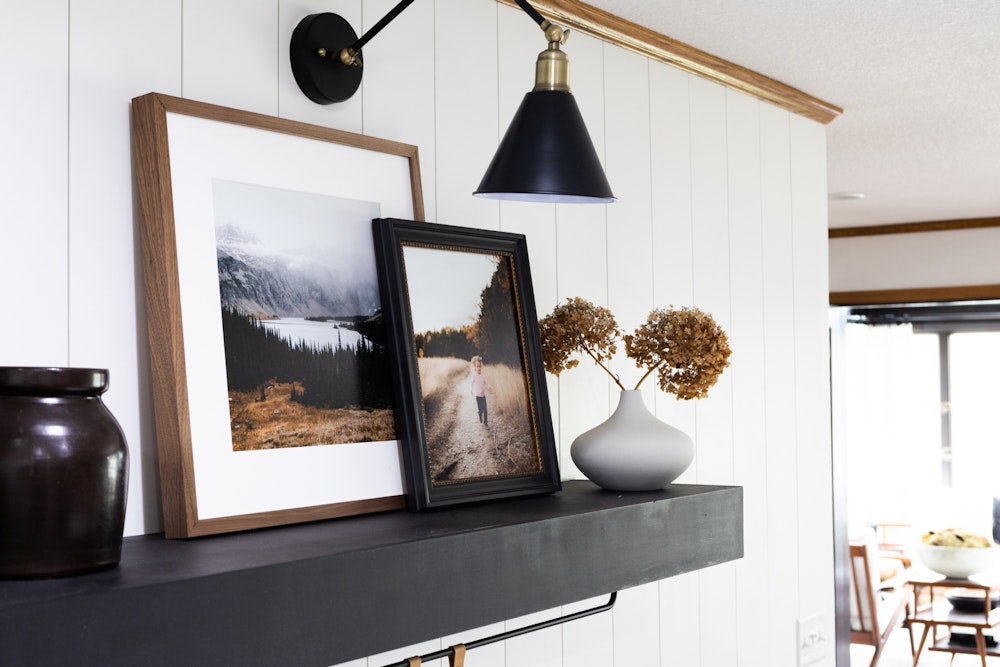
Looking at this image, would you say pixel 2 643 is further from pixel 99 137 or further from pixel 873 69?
pixel 873 69

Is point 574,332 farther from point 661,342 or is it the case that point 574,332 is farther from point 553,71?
point 553,71

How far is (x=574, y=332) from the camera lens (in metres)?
1.81

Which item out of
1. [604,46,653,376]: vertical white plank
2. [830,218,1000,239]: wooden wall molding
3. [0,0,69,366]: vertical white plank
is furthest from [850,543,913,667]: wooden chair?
[0,0,69,366]: vertical white plank

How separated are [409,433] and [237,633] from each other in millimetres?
493

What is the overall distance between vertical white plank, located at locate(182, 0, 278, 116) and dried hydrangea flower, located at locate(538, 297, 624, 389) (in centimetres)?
62

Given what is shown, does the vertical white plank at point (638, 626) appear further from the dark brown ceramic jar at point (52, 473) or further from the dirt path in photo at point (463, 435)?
the dark brown ceramic jar at point (52, 473)

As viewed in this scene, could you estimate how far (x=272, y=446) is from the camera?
53.7 inches

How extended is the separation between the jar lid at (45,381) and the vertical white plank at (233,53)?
556 millimetres

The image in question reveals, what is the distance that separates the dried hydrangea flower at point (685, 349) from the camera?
174 cm

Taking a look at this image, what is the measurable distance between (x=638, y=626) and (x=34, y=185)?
1.52 metres

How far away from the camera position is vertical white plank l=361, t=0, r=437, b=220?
1695mm

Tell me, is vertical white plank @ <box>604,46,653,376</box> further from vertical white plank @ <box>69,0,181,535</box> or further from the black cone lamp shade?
vertical white plank @ <box>69,0,181,535</box>

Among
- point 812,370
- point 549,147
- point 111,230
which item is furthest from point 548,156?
point 812,370

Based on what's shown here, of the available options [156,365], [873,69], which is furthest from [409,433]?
[873,69]
